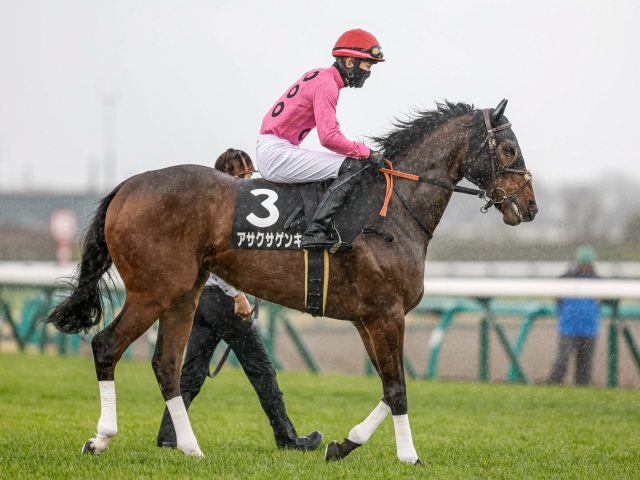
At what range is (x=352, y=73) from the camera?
5461mm

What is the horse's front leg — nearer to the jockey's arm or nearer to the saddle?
the saddle

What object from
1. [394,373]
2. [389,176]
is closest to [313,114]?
[389,176]

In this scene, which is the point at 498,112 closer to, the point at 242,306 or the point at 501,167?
the point at 501,167

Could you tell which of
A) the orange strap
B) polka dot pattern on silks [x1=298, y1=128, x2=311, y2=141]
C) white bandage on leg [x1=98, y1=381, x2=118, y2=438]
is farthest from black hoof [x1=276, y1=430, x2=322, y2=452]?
polka dot pattern on silks [x1=298, y1=128, x2=311, y2=141]

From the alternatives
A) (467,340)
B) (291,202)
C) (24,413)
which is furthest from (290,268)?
(467,340)

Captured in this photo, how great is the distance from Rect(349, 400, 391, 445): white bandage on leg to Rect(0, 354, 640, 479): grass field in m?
0.16

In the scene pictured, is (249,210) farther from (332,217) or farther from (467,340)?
(467,340)

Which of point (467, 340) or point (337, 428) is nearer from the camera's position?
point (337, 428)

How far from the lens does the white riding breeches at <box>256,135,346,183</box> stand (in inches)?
208

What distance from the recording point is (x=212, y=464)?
5000 millimetres

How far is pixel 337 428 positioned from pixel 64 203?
1988 cm

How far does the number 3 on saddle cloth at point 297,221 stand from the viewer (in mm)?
5258

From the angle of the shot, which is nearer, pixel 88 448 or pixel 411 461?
Answer: pixel 411 461

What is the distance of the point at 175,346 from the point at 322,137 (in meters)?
1.66
